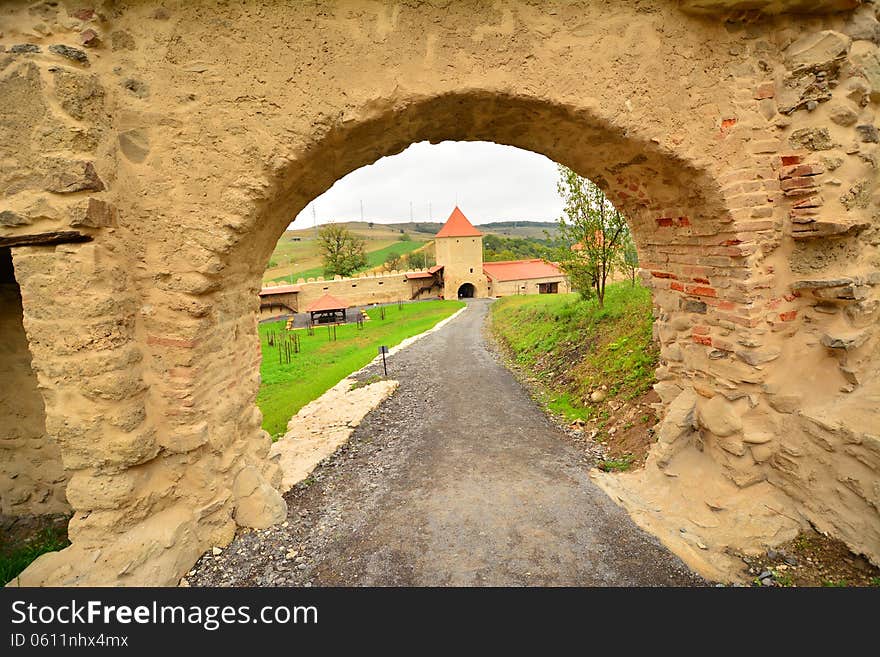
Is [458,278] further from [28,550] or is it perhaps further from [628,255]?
[28,550]

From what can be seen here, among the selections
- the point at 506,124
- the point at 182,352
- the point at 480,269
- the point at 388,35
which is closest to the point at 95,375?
the point at 182,352

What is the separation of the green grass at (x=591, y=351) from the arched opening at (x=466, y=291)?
A: 28.4 metres

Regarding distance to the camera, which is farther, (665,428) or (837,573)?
(665,428)

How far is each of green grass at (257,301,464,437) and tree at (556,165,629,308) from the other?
225 inches

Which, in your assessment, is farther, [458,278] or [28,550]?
[458,278]

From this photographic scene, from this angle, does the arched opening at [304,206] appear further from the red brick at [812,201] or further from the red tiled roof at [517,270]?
the red tiled roof at [517,270]

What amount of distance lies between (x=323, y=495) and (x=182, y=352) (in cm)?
212

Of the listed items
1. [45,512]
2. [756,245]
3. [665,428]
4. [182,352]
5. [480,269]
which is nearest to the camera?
[182,352]

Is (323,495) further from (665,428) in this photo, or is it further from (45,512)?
(665,428)

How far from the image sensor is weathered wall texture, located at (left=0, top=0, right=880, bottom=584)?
9.53ft

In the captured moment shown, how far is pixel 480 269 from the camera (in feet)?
133

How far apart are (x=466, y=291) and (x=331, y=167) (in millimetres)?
38807

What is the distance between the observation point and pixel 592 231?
10.9m

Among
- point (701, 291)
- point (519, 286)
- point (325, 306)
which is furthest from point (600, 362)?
point (519, 286)
